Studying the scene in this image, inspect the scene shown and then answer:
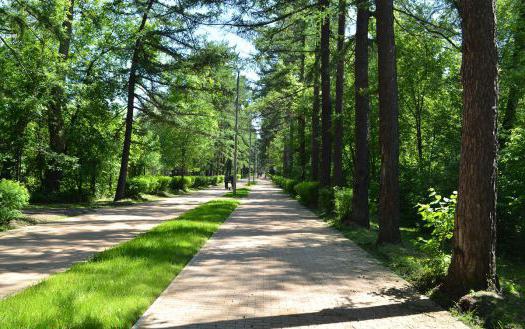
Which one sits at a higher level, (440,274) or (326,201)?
(326,201)

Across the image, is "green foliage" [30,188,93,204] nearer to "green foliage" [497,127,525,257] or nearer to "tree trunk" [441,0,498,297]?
"green foliage" [497,127,525,257]

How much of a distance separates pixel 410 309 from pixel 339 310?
3.03ft

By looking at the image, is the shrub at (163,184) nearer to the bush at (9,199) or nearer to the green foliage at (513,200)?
the bush at (9,199)

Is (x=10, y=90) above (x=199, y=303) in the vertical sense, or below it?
above

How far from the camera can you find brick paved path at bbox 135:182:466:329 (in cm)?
508

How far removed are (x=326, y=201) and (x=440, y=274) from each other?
473 inches


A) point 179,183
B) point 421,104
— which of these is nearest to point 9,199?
point 421,104

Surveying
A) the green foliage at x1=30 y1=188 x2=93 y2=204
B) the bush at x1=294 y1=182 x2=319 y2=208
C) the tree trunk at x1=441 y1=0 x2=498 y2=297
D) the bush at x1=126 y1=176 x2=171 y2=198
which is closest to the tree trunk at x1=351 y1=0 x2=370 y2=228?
the tree trunk at x1=441 y1=0 x2=498 y2=297

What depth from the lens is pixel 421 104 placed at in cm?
2155

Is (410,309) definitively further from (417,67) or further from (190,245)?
(417,67)

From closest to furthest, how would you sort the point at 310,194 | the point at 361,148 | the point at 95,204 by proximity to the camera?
the point at 361,148 < the point at 95,204 < the point at 310,194

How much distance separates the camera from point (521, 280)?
25.8 feet

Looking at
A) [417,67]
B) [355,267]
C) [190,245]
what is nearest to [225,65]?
[417,67]

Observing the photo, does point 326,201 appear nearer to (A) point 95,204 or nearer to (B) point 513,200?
(B) point 513,200
